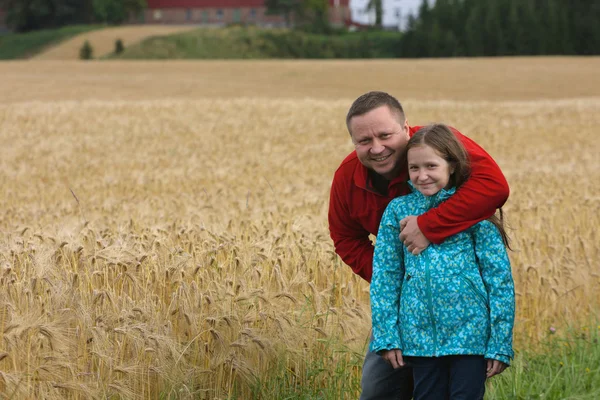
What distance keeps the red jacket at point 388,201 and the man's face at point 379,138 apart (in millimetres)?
120

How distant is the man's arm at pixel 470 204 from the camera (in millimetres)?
3387

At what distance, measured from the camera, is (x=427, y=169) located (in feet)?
11.4

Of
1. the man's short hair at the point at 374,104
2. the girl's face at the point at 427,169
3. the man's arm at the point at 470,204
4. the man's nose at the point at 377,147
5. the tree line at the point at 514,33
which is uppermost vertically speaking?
the man's short hair at the point at 374,104

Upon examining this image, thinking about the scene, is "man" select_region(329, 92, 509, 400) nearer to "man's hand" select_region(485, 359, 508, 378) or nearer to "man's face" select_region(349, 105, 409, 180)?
"man's face" select_region(349, 105, 409, 180)

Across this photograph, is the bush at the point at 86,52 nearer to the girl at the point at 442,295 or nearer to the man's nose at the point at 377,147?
the man's nose at the point at 377,147

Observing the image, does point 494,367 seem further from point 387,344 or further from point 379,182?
point 379,182

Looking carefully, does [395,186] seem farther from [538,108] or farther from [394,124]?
[538,108]

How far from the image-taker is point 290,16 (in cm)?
10344

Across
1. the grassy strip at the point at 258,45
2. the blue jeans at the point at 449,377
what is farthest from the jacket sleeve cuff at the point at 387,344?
the grassy strip at the point at 258,45

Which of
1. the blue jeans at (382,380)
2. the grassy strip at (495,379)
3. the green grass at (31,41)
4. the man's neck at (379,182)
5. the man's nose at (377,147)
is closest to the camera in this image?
the man's nose at (377,147)

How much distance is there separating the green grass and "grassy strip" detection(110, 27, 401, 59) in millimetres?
12900

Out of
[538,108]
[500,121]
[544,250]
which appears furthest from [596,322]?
→ [538,108]

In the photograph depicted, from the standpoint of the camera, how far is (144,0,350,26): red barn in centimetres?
11000

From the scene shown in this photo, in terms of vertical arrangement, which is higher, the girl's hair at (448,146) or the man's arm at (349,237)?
the girl's hair at (448,146)
